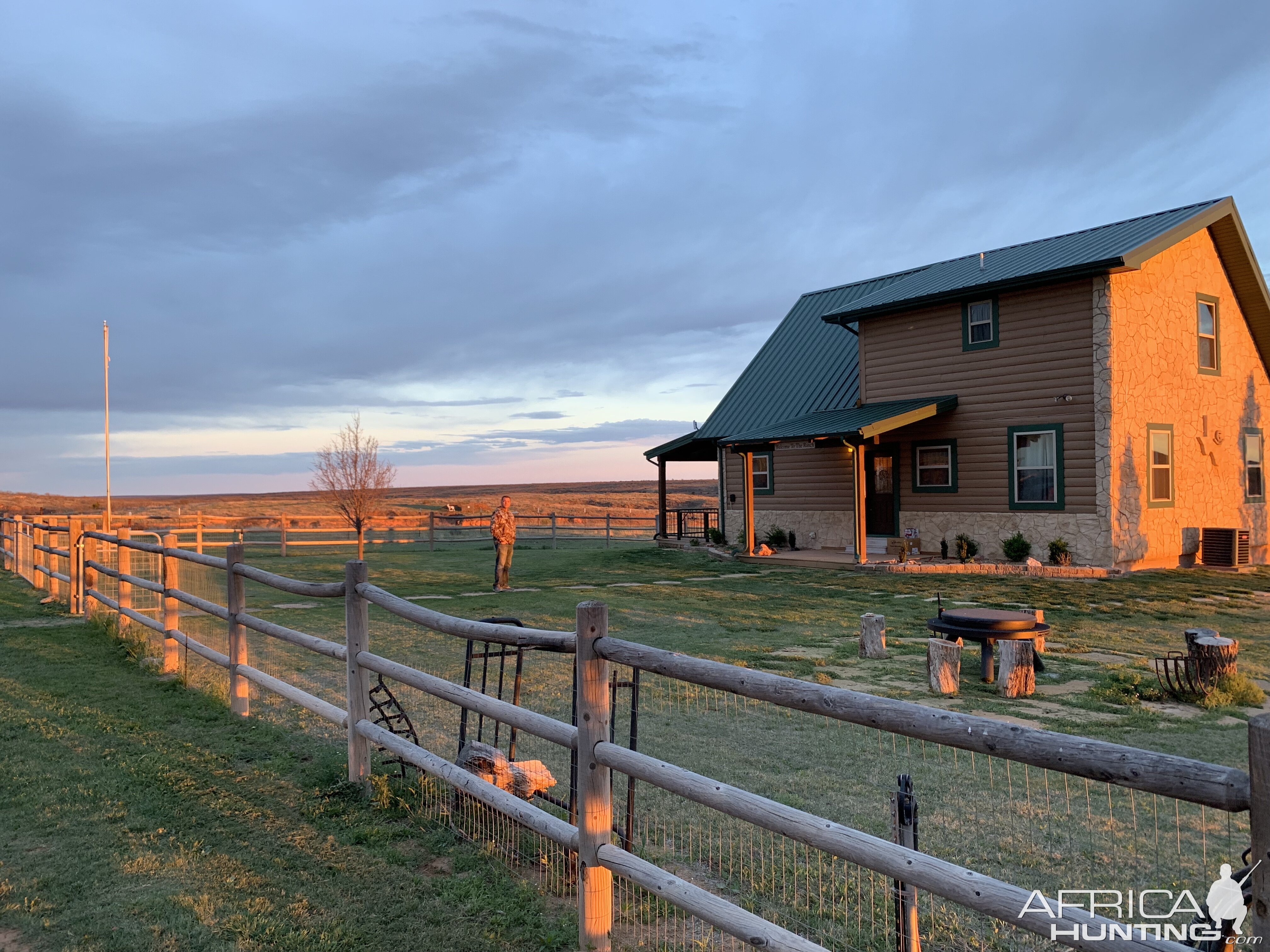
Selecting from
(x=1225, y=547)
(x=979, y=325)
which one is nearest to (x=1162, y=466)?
(x=1225, y=547)

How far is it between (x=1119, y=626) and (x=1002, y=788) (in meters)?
7.50

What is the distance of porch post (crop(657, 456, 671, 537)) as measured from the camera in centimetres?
2778

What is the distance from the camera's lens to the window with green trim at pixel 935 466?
66.3 ft

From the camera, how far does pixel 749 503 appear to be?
22.9 meters

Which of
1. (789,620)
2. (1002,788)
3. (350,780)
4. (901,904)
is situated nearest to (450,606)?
(789,620)

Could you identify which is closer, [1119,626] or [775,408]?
[1119,626]

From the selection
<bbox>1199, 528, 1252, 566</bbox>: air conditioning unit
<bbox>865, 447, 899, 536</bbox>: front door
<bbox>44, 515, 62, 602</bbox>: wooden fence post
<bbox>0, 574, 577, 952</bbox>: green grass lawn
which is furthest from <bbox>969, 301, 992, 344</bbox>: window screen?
<bbox>44, 515, 62, 602</bbox>: wooden fence post

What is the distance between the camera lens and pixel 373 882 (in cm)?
425

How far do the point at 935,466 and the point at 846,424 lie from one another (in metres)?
2.37

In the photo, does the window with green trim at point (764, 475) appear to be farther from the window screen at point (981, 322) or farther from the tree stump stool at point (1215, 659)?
the tree stump stool at point (1215, 659)

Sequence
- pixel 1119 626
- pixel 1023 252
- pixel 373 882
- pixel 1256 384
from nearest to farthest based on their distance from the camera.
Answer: pixel 373 882 < pixel 1119 626 < pixel 1023 252 < pixel 1256 384

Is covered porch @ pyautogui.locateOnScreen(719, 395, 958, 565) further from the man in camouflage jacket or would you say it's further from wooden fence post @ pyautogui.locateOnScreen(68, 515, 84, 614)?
wooden fence post @ pyautogui.locateOnScreen(68, 515, 84, 614)

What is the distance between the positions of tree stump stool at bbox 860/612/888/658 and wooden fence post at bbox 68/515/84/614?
1104 centimetres

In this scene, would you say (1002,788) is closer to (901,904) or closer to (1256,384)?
(901,904)
